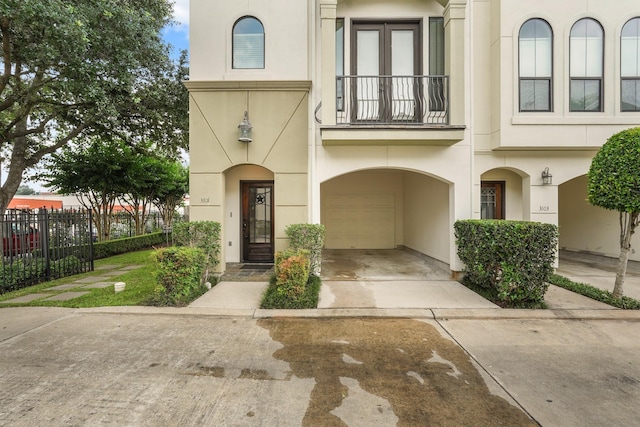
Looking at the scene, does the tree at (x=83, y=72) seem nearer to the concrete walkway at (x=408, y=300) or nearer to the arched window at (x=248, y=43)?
the arched window at (x=248, y=43)

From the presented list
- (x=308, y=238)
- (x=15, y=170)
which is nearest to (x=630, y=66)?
(x=308, y=238)

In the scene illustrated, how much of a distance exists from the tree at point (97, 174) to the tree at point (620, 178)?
1333 centimetres

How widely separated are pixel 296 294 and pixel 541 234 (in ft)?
14.4

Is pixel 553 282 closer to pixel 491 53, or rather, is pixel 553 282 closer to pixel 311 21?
pixel 491 53

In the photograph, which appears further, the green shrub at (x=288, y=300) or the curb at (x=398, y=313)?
the green shrub at (x=288, y=300)

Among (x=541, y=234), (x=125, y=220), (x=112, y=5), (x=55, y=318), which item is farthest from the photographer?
(x=125, y=220)

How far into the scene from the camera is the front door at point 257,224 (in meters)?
8.29

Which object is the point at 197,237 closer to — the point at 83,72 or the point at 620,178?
the point at 83,72

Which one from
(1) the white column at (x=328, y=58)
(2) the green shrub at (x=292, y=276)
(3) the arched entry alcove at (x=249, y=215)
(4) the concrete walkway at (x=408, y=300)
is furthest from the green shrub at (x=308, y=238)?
(1) the white column at (x=328, y=58)

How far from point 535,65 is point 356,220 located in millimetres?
6843

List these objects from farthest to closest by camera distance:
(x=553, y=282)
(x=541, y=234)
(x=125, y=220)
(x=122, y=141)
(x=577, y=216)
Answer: (x=125, y=220) < (x=122, y=141) < (x=577, y=216) < (x=553, y=282) < (x=541, y=234)

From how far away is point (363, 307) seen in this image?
16.5 ft

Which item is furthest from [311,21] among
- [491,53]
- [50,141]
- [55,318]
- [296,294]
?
[50,141]

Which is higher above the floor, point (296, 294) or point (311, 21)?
point (311, 21)
